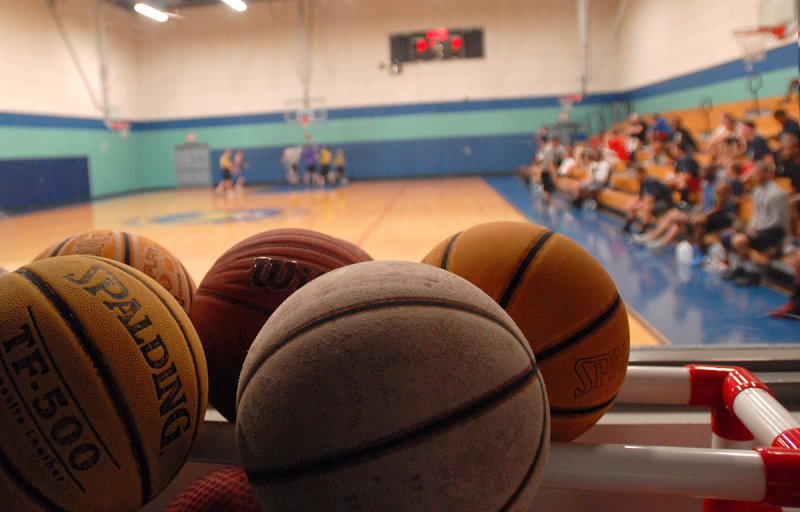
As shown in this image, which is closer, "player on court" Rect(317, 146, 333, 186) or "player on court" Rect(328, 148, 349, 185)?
"player on court" Rect(317, 146, 333, 186)

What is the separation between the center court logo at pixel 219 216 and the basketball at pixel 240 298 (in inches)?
287

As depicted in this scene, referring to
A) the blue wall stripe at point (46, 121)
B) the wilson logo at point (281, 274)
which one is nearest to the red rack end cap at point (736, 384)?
the wilson logo at point (281, 274)

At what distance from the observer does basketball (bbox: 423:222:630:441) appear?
1.04m

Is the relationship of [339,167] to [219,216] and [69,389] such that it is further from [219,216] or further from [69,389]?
[69,389]

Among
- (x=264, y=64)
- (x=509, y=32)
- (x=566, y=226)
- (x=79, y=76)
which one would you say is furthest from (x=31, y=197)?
(x=509, y=32)

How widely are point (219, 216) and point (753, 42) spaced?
24.1ft

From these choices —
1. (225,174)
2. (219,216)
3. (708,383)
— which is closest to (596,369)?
(708,383)

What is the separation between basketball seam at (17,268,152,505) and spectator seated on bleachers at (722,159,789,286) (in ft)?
13.4

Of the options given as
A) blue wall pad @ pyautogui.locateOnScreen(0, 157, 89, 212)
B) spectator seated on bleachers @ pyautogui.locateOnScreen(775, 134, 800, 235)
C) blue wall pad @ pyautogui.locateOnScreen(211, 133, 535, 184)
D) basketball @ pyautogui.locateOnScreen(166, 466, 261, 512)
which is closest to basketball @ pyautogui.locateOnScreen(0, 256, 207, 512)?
basketball @ pyautogui.locateOnScreen(166, 466, 261, 512)

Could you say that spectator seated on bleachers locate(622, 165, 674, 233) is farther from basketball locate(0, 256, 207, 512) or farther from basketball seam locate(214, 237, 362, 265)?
basketball locate(0, 256, 207, 512)

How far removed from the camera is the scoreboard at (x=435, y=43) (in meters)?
13.9

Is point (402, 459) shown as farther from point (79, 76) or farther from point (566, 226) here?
point (79, 76)

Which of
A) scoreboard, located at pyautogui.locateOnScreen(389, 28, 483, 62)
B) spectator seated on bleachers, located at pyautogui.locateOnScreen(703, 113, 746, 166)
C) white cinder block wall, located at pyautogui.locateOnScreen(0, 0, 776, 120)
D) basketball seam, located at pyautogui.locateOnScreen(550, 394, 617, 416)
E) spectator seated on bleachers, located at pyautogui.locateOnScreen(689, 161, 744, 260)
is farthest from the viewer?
scoreboard, located at pyautogui.locateOnScreen(389, 28, 483, 62)

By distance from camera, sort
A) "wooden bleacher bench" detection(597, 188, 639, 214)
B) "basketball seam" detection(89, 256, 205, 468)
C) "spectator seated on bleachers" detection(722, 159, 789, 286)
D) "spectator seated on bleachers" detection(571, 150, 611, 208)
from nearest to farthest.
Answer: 1. "basketball seam" detection(89, 256, 205, 468)
2. "spectator seated on bleachers" detection(722, 159, 789, 286)
3. "wooden bleacher bench" detection(597, 188, 639, 214)
4. "spectator seated on bleachers" detection(571, 150, 611, 208)
